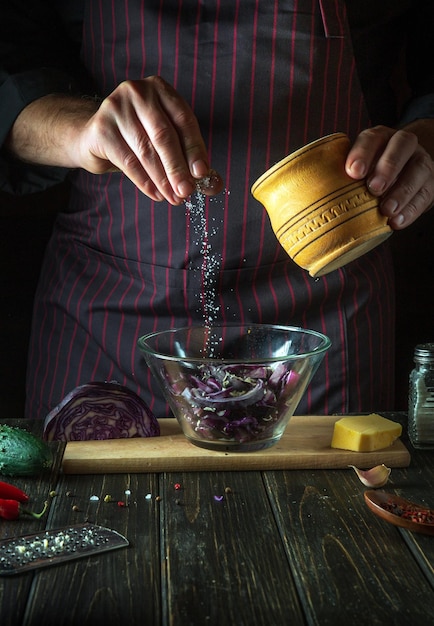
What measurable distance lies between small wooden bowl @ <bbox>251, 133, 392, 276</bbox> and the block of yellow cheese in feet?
0.81

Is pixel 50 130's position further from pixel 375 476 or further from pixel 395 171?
pixel 375 476

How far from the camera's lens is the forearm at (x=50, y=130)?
1640 mm

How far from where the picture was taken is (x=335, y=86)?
1.77m

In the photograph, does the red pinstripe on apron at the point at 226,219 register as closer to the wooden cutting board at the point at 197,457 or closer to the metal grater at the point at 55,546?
the wooden cutting board at the point at 197,457

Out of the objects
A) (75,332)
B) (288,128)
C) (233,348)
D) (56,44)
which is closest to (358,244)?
(233,348)

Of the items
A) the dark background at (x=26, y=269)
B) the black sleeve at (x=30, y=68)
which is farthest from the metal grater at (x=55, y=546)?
the dark background at (x=26, y=269)

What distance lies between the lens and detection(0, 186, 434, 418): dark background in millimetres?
2387

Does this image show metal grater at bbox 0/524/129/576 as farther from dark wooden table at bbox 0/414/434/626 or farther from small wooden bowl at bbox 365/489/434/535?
small wooden bowl at bbox 365/489/434/535

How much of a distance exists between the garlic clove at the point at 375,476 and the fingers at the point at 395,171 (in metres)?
0.36

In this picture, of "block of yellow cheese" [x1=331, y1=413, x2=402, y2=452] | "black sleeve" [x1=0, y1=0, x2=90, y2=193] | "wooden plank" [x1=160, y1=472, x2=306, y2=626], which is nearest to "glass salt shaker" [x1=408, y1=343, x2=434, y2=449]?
"block of yellow cheese" [x1=331, y1=413, x2=402, y2=452]

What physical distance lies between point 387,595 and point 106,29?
124 centimetres

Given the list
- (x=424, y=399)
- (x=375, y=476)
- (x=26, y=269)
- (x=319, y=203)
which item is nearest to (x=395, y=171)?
(x=319, y=203)

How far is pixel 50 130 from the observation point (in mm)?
1709

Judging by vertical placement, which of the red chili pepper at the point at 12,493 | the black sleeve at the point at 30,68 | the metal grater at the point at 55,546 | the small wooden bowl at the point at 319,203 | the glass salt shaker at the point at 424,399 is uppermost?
the black sleeve at the point at 30,68
